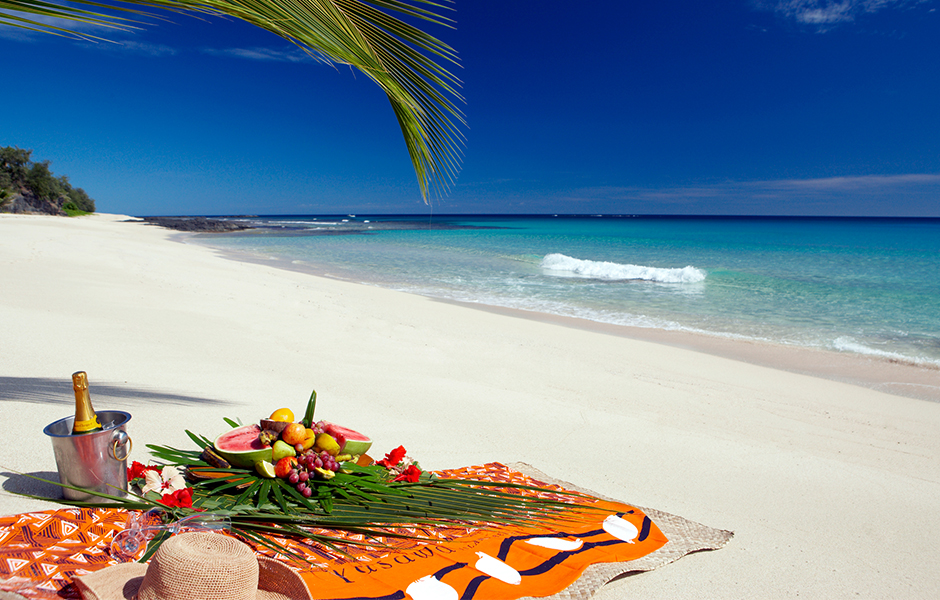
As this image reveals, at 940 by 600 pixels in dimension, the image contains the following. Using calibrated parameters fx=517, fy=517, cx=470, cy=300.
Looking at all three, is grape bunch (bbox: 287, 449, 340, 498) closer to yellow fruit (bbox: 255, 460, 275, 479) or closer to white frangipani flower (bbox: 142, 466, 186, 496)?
yellow fruit (bbox: 255, 460, 275, 479)

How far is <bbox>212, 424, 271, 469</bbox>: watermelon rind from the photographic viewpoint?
2.51 m

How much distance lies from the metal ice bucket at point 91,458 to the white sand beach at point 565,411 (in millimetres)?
251

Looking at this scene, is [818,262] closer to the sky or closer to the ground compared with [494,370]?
closer to the sky

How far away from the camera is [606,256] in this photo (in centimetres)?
2572

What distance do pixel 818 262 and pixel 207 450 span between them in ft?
88.5

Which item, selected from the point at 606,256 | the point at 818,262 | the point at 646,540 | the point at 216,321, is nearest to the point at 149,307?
the point at 216,321

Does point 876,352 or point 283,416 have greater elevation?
point 876,352

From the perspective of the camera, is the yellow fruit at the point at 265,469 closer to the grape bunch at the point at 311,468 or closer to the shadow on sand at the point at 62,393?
the grape bunch at the point at 311,468

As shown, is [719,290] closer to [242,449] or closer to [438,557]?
[438,557]

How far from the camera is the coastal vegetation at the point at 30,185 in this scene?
37.7 meters

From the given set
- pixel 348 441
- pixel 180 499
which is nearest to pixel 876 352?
pixel 348 441

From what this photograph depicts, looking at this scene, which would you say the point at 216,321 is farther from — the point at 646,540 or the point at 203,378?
the point at 646,540

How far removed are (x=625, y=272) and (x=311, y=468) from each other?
17.4 meters

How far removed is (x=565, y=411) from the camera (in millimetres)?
4750
